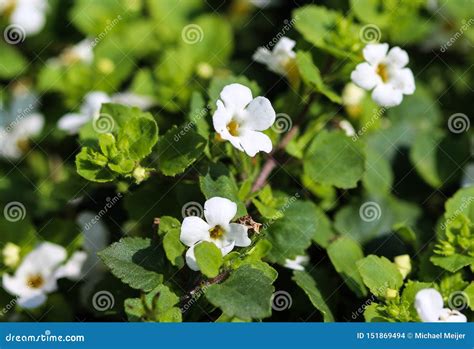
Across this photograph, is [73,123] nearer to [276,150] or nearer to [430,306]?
[276,150]

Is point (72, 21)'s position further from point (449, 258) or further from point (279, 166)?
point (449, 258)

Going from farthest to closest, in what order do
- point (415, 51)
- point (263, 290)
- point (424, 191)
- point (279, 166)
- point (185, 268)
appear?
1. point (415, 51)
2. point (424, 191)
3. point (279, 166)
4. point (185, 268)
5. point (263, 290)

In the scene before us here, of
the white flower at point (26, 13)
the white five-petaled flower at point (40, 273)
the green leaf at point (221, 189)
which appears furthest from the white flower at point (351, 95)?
the white flower at point (26, 13)

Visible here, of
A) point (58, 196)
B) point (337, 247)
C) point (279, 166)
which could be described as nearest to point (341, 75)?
point (279, 166)

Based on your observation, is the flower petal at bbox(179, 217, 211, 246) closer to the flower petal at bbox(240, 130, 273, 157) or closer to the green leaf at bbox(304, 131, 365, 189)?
the flower petal at bbox(240, 130, 273, 157)

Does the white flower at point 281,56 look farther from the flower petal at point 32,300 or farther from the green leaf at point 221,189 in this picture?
the flower petal at point 32,300
